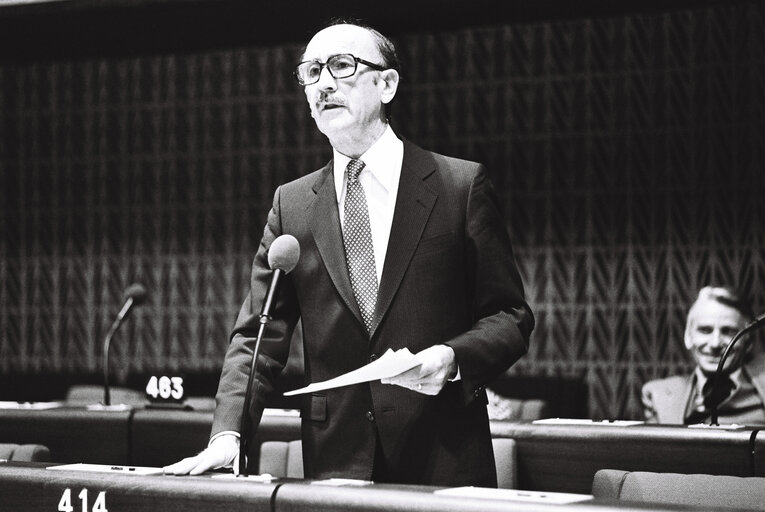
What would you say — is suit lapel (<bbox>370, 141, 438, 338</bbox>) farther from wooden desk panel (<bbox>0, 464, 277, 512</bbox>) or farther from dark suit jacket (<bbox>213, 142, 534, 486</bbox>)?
wooden desk panel (<bbox>0, 464, 277, 512</bbox>)

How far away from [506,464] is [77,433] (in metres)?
1.86

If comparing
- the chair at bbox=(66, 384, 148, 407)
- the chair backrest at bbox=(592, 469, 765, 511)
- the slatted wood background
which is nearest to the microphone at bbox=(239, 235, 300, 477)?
the chair backrest at bbox=(592, 469, 765, 511)

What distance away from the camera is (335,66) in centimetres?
228

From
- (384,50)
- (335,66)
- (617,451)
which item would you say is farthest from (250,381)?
(617,451)

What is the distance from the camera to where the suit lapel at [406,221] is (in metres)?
2.22

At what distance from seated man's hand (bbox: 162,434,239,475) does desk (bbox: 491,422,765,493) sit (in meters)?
1.42

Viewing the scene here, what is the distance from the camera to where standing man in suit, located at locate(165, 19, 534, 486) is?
2191mm

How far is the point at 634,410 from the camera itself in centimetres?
604

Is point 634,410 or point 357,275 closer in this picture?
point 357,275

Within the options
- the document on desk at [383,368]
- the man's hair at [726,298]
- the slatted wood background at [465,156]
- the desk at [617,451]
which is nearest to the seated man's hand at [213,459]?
the document on desk at [383,368]

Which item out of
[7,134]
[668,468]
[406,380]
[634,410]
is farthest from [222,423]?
[7,134]

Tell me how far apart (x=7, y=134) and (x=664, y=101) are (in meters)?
4.46

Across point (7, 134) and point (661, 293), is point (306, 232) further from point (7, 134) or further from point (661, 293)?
point (7, 134)

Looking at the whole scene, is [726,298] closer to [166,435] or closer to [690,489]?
[166,435]
